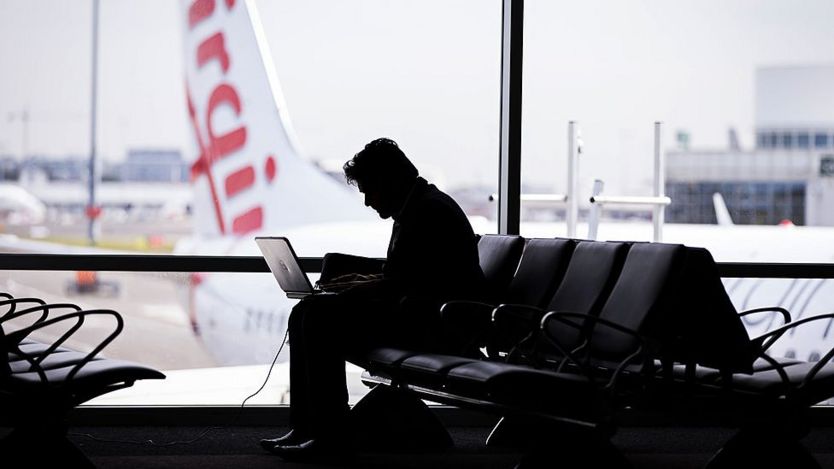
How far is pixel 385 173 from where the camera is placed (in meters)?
4.48

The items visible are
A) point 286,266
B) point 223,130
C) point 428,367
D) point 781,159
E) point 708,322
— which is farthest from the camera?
point 223,130

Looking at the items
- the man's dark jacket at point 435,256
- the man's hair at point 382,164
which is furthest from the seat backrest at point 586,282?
the man's hair at point 382,164

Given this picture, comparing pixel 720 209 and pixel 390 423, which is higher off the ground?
pixel 720 209

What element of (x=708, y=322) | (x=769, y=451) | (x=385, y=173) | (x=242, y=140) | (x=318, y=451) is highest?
(x=242, y=140)

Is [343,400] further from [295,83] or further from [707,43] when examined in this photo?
[295,83]

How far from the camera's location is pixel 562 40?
872 centimetres

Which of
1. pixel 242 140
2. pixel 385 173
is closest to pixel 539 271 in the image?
pixel 385 173

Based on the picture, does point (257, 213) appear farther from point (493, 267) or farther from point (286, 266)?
point (493, 267)

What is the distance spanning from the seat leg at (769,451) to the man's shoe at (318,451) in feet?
4.70

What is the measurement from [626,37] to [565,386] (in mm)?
6159

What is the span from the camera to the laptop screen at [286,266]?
14.7 ft

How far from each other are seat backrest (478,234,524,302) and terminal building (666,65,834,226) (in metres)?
4.35

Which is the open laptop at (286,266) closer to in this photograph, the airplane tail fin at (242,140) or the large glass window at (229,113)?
the large glass window at (229,113)

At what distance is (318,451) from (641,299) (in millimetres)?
1433
